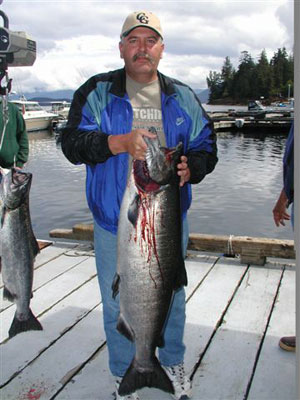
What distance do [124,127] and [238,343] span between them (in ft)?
7.89

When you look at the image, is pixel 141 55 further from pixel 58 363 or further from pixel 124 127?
pixel 58 363

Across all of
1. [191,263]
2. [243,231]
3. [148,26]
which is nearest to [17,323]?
[148,26]

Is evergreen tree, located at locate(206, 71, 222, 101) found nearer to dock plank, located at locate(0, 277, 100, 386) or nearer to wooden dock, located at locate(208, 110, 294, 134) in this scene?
wooden dock, located at locate(208, 110, 294, 134)

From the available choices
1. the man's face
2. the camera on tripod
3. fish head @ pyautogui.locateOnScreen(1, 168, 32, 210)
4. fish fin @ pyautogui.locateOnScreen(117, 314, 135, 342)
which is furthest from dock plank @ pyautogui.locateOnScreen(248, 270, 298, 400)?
the camera on tripod

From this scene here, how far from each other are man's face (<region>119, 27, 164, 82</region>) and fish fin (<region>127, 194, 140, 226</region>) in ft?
2.89

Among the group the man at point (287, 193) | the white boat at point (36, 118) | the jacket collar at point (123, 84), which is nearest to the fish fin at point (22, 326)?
the jacket collar at point (123, 84)

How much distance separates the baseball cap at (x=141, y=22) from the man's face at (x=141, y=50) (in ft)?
0.09

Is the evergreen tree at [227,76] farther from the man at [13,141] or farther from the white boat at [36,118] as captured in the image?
the man at [13,141]

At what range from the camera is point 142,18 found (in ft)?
8.96

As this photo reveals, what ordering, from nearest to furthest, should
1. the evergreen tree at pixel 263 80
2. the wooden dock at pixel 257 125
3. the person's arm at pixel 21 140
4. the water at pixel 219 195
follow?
1. the person's arm at pixel 21 140
2. the water at pixel 219 195
3. the wooden dock at pixel 257 125
4. the evergreen tree at pixel 263 80

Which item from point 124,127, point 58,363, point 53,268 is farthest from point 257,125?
point 124,127

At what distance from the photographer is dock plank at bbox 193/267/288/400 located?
11.4ft

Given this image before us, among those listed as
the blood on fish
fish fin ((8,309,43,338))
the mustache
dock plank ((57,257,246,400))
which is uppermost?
the mustache

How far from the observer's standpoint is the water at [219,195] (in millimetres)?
16375
